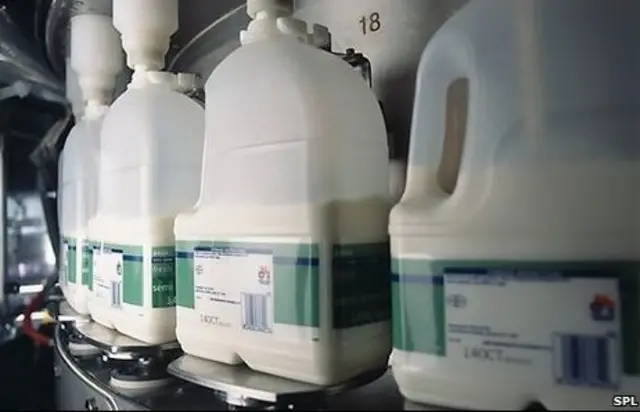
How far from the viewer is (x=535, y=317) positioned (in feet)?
1.52

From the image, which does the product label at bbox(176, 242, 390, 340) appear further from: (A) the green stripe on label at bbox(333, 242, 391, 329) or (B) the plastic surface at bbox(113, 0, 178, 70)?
(B) the plastic surface at bbox(113, 0, 178, 70)

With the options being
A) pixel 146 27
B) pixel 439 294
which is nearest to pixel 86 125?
pixel 146 27

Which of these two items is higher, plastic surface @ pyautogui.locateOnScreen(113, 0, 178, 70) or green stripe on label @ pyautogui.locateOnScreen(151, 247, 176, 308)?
plastic surface @ pyautogui.locateOnScreen(113, 0, 178, 70)

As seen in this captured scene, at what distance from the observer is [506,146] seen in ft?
1.59

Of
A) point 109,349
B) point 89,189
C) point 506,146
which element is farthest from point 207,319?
point 89,189

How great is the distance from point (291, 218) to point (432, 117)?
0.15 metres

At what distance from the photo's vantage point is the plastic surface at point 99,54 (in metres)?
1.16

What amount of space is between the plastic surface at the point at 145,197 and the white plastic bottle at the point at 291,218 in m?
0.10

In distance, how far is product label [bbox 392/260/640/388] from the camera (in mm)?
448

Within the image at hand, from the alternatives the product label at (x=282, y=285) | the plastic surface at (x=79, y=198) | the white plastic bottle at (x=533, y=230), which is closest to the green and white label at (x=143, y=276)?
the product label at (x=282, y=285)

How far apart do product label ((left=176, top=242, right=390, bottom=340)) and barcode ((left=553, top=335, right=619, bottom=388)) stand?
0.18 meters

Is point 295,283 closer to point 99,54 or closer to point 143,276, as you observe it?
point 143,276

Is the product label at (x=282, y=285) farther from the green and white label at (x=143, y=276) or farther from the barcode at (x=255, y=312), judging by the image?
the green and white label at (x=143, y=276)

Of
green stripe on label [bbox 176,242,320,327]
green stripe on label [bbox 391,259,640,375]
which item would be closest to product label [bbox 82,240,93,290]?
green stripe on label [bbox 176,242,320,327]
